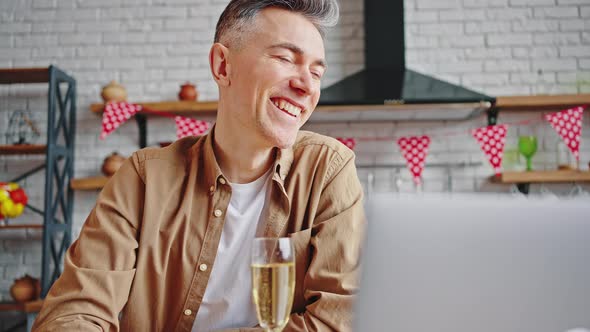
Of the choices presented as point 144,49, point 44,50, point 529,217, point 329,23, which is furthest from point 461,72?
point 529,217

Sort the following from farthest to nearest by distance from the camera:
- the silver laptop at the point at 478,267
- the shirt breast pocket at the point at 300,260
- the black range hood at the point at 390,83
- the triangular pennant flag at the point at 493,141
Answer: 1. the triangular pennant flag at the point at 493,141
2. the black range hood at the point at 390,83
3. the shirt breast pocket at the point at 300,260
4. the silver laptop at the point at 478,267

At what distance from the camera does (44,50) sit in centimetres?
384

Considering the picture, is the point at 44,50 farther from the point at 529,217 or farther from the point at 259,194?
the point at 529,217

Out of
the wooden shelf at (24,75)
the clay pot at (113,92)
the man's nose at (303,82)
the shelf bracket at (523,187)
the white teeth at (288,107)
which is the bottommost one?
the shelf bracket at (523,187)

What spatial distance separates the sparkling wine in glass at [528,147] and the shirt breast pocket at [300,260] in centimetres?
246

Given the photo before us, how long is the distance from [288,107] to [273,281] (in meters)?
0.59

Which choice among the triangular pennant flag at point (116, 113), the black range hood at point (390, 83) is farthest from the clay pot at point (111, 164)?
the black range hood at point (390, 83)

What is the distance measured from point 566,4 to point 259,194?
10.3ft

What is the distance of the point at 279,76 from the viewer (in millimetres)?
1270

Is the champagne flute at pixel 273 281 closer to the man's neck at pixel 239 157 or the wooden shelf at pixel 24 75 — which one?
the man's neck at pixel 239 157

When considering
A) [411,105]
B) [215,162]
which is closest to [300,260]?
[215,162]

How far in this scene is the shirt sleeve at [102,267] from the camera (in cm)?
112

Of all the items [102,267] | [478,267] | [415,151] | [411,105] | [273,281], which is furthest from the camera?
[415,151]

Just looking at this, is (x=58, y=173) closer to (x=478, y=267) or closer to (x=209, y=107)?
(x=209, y=107)
